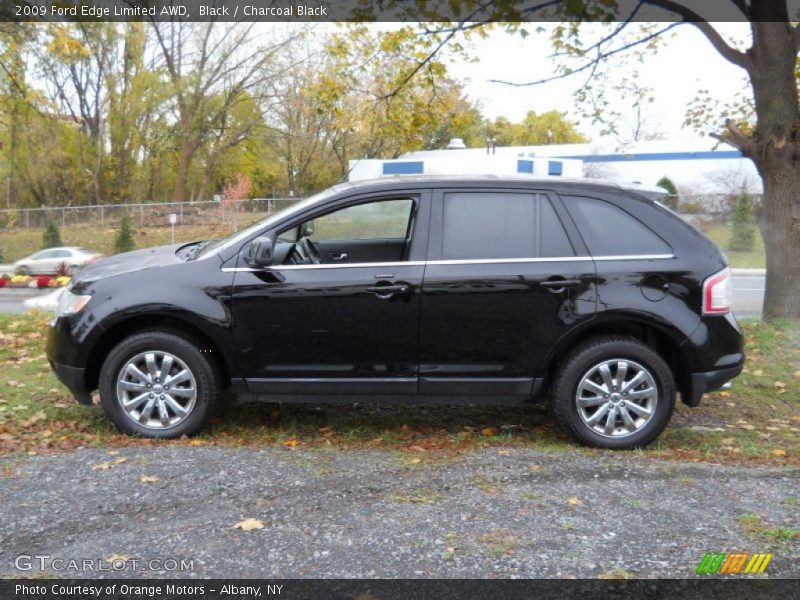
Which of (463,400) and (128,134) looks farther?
(128,134)

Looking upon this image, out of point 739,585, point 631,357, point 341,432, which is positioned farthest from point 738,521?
point 341,432

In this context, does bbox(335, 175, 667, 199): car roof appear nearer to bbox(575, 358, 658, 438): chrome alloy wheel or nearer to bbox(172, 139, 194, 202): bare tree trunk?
bbox(575, 358, 658, 438): chrome alloy wheel

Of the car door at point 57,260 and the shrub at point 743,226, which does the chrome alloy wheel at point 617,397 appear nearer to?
the car door at point 57,260

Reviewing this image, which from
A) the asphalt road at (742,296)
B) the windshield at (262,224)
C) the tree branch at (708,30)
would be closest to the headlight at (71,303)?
the windshield at (262,224)

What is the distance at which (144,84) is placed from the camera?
4294 cm

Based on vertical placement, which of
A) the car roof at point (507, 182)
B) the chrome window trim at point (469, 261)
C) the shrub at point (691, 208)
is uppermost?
the shrub at point (691, 208)

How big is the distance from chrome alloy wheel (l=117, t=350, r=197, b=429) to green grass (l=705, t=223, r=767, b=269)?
27.1m

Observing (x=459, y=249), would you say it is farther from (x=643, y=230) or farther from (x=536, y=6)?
(x=536, y=6)

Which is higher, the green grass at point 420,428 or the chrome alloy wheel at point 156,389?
the chrome alloy wheel at point 156,389

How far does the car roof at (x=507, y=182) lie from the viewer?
208 inches

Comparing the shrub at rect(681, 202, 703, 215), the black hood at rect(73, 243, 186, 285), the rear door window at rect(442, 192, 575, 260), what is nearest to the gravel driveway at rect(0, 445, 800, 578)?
the black hood at rect(73, 243, 186, 285)

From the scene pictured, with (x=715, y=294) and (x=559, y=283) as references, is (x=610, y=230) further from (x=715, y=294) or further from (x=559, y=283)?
(x=715, y=294)

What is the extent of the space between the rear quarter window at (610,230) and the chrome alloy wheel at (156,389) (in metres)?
2.85

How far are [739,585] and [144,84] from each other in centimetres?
4478
